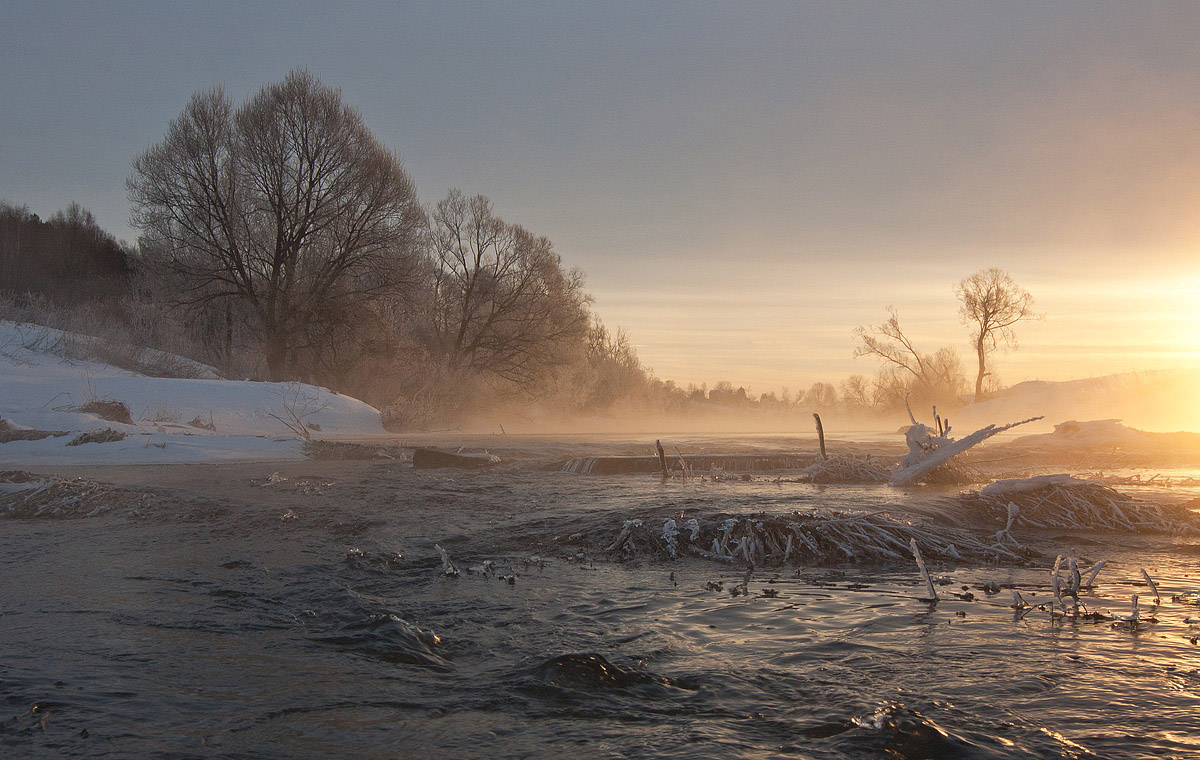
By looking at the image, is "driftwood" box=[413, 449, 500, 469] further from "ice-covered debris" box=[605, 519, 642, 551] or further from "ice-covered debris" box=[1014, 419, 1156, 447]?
"ice-covered debris" box=[1014, 419, 1156, 447]

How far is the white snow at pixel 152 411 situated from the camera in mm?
12289

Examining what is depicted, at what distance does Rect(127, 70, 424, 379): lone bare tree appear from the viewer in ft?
89.9

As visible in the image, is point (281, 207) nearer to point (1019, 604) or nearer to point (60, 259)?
point (60, 259)

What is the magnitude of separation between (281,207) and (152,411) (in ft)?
45.6

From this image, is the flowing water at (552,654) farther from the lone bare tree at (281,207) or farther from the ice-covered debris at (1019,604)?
the lone bare tree at (281,207)

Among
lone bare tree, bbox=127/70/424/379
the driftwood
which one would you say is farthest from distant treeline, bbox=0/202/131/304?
the driftwood

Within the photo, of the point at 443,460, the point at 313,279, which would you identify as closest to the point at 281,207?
the point at 313,279

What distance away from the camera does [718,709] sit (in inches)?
115

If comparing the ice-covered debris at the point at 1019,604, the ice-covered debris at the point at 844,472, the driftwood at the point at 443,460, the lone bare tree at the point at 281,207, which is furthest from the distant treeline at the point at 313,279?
the ice-covered debris at the point at 1019,604

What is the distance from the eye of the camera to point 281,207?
93.0 feet

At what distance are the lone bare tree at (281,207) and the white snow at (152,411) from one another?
6454mm

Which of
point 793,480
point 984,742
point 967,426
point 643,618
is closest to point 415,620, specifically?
point 643,618

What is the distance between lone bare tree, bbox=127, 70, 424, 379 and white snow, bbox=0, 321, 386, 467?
21.2ft

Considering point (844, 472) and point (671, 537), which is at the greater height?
point (844, 472)
